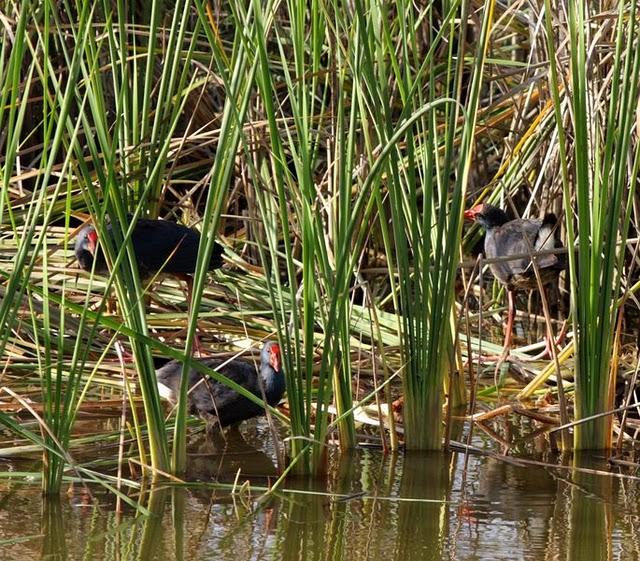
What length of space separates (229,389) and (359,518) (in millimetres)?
994

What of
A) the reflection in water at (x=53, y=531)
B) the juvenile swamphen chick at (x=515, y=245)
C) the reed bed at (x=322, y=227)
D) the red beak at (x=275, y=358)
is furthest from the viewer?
the juvenile swamphen chick at (x=515, y=245)

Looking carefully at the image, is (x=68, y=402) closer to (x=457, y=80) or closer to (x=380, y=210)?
(x=380, y=210)

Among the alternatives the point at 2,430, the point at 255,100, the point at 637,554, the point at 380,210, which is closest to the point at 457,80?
the point at 380,210

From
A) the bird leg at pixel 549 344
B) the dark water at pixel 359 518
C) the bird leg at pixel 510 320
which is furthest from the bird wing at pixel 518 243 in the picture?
the dark water at pixel 359 518

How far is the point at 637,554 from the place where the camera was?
2945 mm

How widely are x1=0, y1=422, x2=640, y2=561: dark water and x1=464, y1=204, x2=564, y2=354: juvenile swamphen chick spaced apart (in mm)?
1493

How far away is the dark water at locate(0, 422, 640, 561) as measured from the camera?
2916 mm

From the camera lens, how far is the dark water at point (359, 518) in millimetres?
2916

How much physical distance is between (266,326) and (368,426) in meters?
1.05

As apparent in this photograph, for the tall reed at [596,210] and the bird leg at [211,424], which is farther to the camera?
the bird leg at [211,424]

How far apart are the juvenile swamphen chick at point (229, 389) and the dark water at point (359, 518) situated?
1.14 feet

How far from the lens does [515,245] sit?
5512 mm

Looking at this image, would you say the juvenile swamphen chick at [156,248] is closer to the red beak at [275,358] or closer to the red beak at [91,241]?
the red beak at [91,241]

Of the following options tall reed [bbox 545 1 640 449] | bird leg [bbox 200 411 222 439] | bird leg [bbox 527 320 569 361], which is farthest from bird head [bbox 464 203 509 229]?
bird leg [bbox 200 411 222 439]
